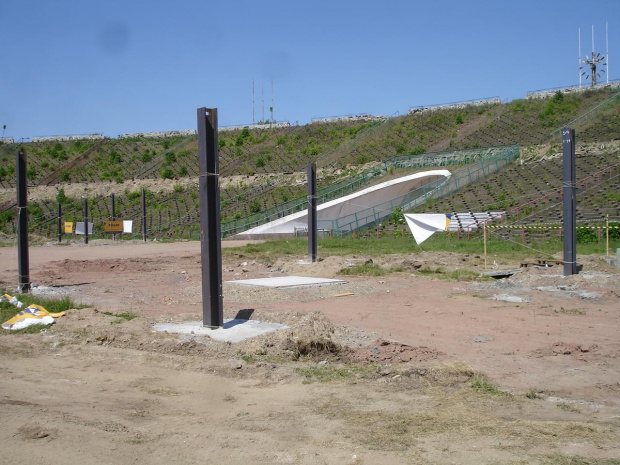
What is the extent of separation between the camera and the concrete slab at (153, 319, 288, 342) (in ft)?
34.0

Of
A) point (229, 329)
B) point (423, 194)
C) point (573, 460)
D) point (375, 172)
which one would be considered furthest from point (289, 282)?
point (375, 172)

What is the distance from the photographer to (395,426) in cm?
614

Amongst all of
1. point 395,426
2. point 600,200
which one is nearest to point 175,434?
point 395,426

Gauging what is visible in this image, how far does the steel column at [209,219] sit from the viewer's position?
11070mm

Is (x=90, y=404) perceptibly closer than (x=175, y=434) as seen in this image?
No

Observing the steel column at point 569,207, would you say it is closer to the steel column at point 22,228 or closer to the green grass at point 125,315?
the green grass at point 125,315

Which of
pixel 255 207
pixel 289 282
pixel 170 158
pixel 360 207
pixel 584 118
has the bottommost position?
pixel 289 282

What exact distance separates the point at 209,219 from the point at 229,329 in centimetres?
198

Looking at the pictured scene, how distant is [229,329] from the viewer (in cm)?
1094

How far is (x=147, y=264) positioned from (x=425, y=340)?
17719mm

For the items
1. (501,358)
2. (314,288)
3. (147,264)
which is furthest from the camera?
(147,264)

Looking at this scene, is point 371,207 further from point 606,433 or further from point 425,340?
point 606,433

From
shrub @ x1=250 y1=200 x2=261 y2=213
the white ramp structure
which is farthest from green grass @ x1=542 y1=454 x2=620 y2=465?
shrub @ x1=250 y1=200 x2=261 y2=213

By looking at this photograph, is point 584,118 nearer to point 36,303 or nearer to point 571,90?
point 571,90
